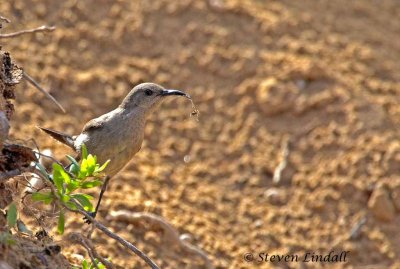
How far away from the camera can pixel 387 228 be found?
6238 millimetres

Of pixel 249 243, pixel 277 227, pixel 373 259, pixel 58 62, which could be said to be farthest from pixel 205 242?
pixel 58 62

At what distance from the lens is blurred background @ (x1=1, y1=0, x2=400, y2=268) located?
6109 millimetres

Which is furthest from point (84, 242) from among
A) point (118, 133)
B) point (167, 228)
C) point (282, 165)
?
point (282, 165)

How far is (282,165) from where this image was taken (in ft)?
22.4

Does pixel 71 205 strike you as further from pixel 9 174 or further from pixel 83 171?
pixel 9 174

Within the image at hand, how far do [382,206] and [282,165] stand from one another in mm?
972

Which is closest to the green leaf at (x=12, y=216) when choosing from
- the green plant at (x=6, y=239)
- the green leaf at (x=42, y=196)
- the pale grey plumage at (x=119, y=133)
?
the green plant at (x=6, y=239)

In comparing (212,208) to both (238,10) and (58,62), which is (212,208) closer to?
(58,62)

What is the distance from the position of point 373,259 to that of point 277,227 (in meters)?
0.79

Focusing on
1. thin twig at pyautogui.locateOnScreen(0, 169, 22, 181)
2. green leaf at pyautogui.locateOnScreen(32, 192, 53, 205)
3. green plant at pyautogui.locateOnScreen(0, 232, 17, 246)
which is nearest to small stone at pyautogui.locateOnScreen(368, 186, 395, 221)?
green leaf at pyautogui.locateOnScreen(32, 192, 53, 205)

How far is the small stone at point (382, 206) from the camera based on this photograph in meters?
6.29

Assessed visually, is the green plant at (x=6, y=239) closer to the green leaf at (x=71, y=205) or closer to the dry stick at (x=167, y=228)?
the green leaf at (x=71, y=205)

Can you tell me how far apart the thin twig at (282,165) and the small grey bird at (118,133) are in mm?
1396

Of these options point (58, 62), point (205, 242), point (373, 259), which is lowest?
point (373, 259)
